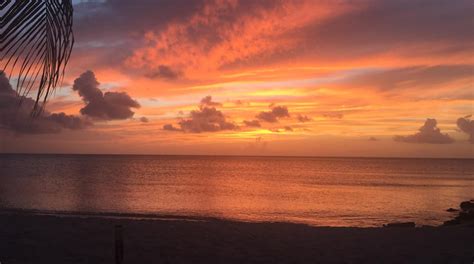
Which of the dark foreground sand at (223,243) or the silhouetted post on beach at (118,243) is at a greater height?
the silhouetted post on beach at (118,243)

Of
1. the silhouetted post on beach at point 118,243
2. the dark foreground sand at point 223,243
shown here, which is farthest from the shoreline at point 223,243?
the silhouetted post on beach at point 118,243

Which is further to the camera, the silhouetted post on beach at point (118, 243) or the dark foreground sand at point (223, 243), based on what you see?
the dark foreground sand at point (223, 243)

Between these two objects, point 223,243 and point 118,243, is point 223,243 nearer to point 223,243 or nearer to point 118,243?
point 223,243

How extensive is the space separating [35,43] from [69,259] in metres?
9.56

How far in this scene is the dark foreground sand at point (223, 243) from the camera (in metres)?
11.3

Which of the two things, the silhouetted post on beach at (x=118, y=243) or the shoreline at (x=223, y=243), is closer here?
the silhouetted post on beach at (x=118, y=243)

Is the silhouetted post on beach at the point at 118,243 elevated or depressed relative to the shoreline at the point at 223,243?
elevated

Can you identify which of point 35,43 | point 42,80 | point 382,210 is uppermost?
point 35,43

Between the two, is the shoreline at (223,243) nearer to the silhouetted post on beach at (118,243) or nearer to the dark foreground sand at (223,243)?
the dark foreground sand at (223,243)

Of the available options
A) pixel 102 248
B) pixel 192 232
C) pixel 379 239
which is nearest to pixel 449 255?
pixel 379 239

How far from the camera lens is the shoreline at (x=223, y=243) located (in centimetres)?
1129

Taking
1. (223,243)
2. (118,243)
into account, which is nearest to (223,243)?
(223,243)

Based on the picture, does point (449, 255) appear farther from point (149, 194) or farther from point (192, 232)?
point (149, 194)

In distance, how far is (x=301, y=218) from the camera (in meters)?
27.9
